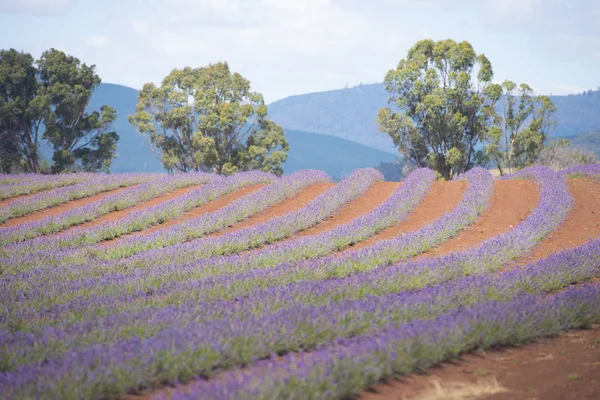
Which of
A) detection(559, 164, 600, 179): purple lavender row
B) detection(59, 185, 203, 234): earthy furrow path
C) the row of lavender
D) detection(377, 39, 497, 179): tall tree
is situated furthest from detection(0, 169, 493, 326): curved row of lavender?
detection(377, 39, 497, 179): tall tree

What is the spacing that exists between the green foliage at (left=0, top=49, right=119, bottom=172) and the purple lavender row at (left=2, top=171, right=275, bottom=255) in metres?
22.9

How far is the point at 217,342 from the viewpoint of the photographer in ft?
16.1

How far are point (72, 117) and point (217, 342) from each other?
1562 inches

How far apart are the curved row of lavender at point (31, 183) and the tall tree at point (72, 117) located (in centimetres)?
1908

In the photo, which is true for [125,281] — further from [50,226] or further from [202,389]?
[50,226]

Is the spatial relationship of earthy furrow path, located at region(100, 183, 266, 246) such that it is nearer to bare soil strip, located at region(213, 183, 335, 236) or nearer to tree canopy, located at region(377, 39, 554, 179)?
bare soil strip, located at region(213, 183, 335, 236)

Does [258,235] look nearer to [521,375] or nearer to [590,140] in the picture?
[521,375]

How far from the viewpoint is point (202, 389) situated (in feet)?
13.5

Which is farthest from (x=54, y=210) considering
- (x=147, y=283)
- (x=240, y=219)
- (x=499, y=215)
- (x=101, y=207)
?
(x=499, y=215)

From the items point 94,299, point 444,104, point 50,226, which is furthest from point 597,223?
point 444,104

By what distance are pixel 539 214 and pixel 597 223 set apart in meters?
1.18

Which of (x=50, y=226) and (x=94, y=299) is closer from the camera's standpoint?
(x=94, y=299)

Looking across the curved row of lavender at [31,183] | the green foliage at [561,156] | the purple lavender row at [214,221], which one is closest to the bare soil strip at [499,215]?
the purple lavender row at [214,221]

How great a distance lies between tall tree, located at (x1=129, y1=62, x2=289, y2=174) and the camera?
40.5 meters
